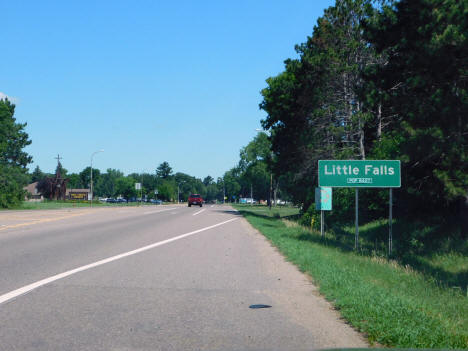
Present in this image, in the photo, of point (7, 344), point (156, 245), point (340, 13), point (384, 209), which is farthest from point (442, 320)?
point (340, 13)

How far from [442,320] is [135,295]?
4.17m

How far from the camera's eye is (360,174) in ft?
55.9

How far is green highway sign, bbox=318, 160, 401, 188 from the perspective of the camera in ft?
55.1

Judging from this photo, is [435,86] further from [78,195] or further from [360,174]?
[78,195]

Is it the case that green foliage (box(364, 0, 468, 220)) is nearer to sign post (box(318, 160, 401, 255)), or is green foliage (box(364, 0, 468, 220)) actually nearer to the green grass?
sign post (box(318, 160, 401, 255))

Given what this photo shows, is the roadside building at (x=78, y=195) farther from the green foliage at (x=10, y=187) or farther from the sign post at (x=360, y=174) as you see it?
the sign post at (x=360, y=174)

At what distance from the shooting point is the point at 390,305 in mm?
6312

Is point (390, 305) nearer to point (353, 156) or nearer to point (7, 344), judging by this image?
point (7, 344)

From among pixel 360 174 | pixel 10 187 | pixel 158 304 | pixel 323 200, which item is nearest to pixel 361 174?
pixel 360 174

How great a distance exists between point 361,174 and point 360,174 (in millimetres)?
35

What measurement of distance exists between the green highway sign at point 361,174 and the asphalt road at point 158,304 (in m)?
5.91

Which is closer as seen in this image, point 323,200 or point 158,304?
point 158,304

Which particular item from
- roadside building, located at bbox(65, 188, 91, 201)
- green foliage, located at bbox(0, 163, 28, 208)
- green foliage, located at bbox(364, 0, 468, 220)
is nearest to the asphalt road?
green foliage, located at bbox(364, 0, 468, 220)

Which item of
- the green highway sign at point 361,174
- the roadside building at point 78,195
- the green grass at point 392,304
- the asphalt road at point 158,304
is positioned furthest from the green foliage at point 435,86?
the roadside building at point 78,195
